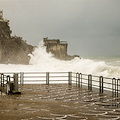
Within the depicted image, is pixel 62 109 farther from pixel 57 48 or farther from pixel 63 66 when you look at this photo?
pixel 57 48

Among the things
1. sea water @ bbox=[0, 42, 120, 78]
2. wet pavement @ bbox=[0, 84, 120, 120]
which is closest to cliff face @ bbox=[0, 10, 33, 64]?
sea water @ bbox=[0, 42, 120, 78]

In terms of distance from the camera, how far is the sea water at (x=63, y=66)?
4027 cm

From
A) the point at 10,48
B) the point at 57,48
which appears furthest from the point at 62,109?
the point at 57,48

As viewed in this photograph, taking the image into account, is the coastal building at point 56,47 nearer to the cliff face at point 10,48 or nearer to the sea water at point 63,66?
the sea water at point 63,66

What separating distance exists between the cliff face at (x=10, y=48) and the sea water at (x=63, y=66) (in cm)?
347

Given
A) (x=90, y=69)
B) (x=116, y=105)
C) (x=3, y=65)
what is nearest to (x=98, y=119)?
(x=116, y=105)

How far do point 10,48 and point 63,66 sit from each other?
58.8ft

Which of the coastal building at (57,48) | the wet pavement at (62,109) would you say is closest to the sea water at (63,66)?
the coastal building at (57,48)

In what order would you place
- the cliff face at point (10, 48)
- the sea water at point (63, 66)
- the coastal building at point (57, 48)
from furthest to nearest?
1. the coastal building at point (57, 48)
2. the cliff face at point (10, 48)
3. the sea water at point (63, 66)

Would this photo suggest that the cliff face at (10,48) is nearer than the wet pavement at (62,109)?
No

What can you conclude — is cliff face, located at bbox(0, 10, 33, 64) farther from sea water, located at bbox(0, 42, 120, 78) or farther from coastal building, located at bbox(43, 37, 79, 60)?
coastal building, located at bbox(43, 37, 79, 60)

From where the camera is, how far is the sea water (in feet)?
132

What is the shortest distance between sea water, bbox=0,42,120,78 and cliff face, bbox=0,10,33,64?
3471 millimetres

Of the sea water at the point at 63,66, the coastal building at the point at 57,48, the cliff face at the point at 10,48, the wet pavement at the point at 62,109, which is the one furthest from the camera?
the coastal building at the point at 57,48
